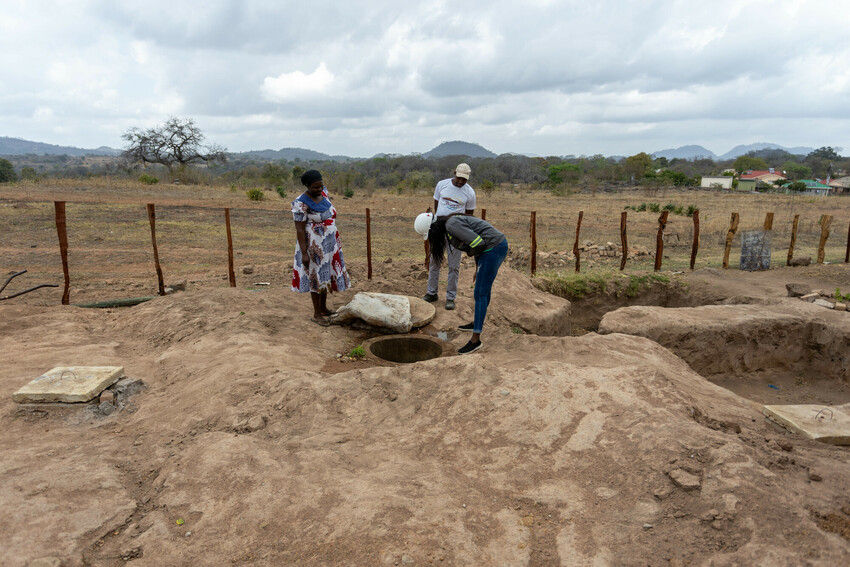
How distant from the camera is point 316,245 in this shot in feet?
16.2

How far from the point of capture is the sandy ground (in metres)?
2.15

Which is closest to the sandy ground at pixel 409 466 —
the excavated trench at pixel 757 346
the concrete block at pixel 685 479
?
the concrete block at pixel 685 479

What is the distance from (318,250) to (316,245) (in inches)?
2.1

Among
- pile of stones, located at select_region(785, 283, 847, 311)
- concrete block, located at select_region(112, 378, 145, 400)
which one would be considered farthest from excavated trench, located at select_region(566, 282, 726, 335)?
concrete block, located at select_region(112, 378, 145, 400)

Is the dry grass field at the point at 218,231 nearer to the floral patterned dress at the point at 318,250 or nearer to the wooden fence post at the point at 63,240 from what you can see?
the wooden fence post at the point at 63,240

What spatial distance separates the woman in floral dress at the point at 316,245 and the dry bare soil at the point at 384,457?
0.47m

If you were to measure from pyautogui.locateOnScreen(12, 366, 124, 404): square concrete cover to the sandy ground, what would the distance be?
95 millimetres

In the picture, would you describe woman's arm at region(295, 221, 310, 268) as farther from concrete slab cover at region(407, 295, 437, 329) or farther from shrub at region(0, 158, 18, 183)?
shrub at region(0, 158, 18, 183)

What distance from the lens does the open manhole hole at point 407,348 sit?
493 cm

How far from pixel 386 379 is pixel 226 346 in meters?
1.66

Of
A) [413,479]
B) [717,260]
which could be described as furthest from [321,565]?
[717,260]

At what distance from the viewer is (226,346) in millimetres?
4473

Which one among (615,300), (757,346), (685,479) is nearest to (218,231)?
(615,300)

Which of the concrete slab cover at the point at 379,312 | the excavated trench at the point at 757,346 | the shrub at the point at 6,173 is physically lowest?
the excavated trench at the point at 757,346
